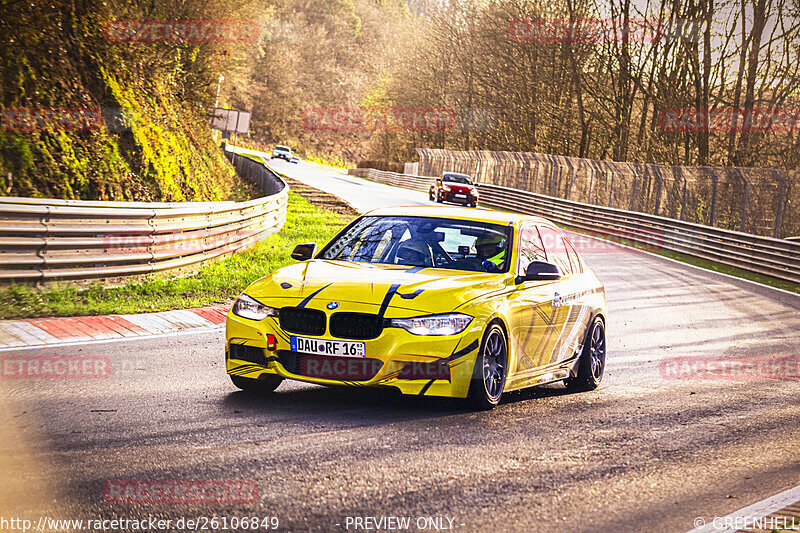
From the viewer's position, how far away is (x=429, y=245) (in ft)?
26.7

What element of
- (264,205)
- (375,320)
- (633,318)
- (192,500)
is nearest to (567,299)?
(375,320)

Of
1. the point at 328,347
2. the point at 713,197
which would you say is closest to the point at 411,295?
the point at 328,347

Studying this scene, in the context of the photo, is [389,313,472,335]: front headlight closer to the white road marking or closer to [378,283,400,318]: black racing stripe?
[378,283,400,318]: black racing stripe

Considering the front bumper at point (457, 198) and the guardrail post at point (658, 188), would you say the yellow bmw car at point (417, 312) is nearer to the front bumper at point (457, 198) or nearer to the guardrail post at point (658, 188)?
the guardrail post at point (658, 188)

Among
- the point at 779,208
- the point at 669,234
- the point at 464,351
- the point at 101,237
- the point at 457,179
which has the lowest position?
the point at 669,234

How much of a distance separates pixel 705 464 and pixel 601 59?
1764 inches

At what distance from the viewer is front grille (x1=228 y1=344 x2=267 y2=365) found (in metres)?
7.07

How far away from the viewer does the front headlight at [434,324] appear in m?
6.83

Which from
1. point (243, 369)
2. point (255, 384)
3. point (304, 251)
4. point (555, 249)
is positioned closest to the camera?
point (243, 369)

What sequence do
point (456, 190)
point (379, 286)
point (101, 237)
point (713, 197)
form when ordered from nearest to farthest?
point (379, 286) → point (101, 237) → point (713, 197) → point (456, 190)

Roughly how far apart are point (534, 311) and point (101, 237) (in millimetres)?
6684

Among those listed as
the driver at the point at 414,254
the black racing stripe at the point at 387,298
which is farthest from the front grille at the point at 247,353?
the driver at the point at 414,254

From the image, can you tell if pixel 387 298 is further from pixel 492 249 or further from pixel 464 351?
pixel 492 249

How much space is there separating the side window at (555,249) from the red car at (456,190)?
121 ft
